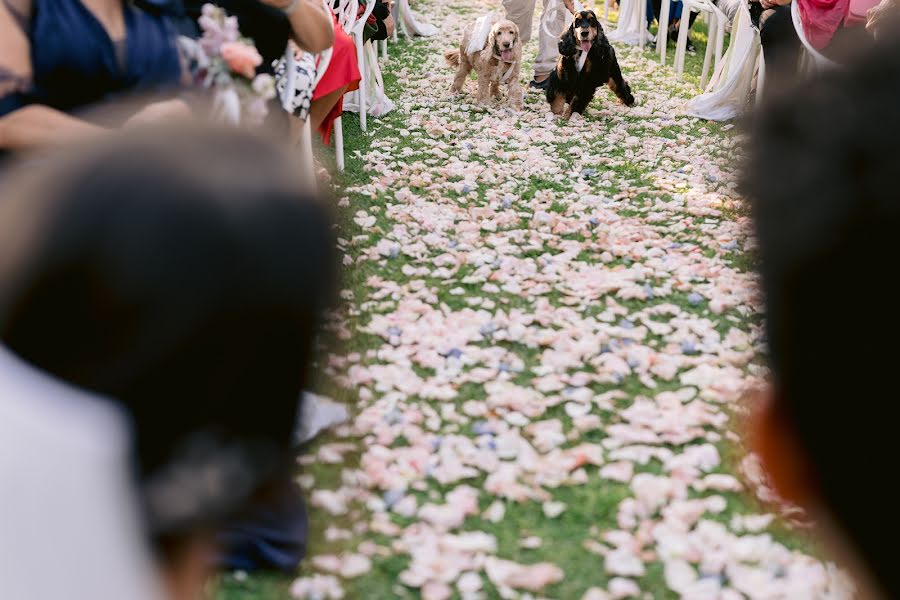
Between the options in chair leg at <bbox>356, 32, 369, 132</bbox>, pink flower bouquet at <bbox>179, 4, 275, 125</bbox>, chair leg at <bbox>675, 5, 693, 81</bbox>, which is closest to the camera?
pink flower bouquet at <bbox>179, 4, 275, 125</bbox>

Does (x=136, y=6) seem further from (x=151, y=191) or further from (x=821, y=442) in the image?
(x=821, y=442)

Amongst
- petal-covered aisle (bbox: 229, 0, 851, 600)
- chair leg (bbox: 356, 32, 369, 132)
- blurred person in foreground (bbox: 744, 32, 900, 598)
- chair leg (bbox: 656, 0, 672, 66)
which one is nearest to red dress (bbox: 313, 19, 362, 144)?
petal-covered aisle (bbox: 229, 0, 851, 600)

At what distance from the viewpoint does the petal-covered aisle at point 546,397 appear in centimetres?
202

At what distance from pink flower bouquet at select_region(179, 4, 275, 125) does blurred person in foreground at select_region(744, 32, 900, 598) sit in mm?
1800

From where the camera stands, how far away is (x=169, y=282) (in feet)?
2.20

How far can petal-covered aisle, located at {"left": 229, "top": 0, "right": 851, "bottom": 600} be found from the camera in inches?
79.6

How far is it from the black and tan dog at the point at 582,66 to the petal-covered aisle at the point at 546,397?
1.74 m

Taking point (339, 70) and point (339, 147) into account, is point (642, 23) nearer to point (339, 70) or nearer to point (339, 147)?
point (339, 147)

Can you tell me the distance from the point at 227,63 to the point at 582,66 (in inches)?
194

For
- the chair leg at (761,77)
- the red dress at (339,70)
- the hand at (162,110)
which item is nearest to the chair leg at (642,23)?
the chair leg at (761,77)

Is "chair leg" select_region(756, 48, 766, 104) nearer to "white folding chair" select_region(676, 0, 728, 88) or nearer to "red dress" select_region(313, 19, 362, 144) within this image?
"white folding chair" select_region(676, 0, 728, 88)

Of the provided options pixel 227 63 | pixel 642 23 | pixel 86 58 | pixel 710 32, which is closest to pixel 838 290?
pixel 227 63

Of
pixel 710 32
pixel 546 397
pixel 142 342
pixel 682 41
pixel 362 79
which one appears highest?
pixel 142 342

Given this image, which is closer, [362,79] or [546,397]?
[546,397]
